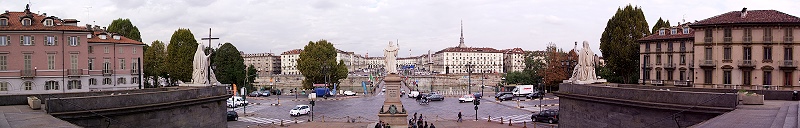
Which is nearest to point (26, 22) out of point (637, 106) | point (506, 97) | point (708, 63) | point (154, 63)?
point (154, 63)

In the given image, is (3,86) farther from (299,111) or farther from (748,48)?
(748,48)

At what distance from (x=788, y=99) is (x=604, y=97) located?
238 inches

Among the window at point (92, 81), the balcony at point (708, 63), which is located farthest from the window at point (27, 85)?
the balcony at point (708, 63)

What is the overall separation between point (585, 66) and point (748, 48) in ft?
47.3

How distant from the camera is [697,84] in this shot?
1534 inches

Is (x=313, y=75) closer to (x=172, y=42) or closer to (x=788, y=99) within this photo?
(x=172, y=42)

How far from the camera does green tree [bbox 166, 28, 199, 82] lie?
6138 cm

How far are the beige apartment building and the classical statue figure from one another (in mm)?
8833

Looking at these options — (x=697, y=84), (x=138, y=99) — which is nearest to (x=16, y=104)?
(x=138, y=99)

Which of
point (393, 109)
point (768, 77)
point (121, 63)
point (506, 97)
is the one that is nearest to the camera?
point (393, 109)

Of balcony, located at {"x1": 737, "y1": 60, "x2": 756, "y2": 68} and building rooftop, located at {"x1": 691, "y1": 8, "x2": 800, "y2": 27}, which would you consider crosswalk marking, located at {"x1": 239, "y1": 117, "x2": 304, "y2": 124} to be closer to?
building rooftop, located at {"x1": 691, "y1": 8, "x2": 800, "y2": 27}

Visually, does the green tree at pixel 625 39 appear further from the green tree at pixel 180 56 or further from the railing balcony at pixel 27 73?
the railing balcony at pixel 27 73

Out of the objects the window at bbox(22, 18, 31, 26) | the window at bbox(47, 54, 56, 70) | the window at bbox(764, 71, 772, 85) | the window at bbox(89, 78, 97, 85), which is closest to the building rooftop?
the window at bbox(764, 71, 772, 85)

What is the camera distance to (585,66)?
27.2 m
